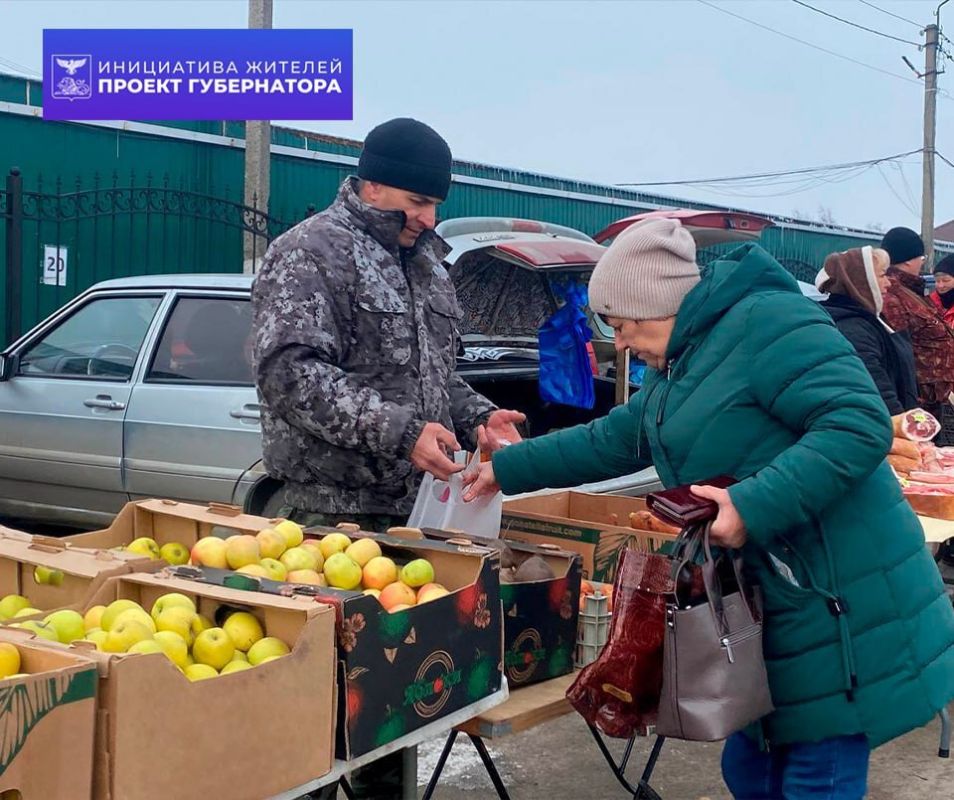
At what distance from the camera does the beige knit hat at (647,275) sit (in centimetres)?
236

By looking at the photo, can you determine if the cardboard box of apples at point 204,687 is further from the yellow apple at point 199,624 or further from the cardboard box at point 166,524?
the cardboard box at point 166,524

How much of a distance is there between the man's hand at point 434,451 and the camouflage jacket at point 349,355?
0.02m

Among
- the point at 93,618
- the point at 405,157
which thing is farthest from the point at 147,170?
the point at 93,618

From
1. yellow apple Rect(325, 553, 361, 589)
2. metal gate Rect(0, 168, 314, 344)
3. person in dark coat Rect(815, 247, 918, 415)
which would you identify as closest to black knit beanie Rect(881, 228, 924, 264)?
person in dark coat Rect(815, 247, 918, 415)

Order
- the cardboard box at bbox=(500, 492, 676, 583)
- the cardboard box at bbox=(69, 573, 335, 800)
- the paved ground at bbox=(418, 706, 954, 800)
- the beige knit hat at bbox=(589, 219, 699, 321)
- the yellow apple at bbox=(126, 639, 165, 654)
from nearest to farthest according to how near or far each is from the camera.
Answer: the cardboard box at bbox=(69, 573, 335, 800) < the yellow apple at bbox=(126, 639, 165, 654) < the beige knit hat at bbox=(589, 219, 699, 321) < the cardboard box at bbox=(500, 492, 676, 583) < the paved ground at bbox=(418, 706, 954, 800)

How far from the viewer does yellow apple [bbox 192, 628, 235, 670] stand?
1893 mm

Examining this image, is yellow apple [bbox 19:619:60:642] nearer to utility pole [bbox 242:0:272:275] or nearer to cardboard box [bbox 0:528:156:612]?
cardboard box [bbox 0:528:156:612]

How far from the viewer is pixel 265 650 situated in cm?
190

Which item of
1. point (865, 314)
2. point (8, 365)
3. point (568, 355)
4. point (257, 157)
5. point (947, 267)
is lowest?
point (8, 365)

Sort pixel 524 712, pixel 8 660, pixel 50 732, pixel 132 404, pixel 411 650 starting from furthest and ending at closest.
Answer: pixel 132 404 → pixel 524 712 → pixel 411 650 → pixel 8 660 → pixel 50 732

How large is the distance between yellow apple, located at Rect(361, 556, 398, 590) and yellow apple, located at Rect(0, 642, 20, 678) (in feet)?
2.76

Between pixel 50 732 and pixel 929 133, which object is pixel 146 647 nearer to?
pixel 50 732

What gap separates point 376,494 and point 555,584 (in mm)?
574

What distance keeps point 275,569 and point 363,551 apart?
231 mm
